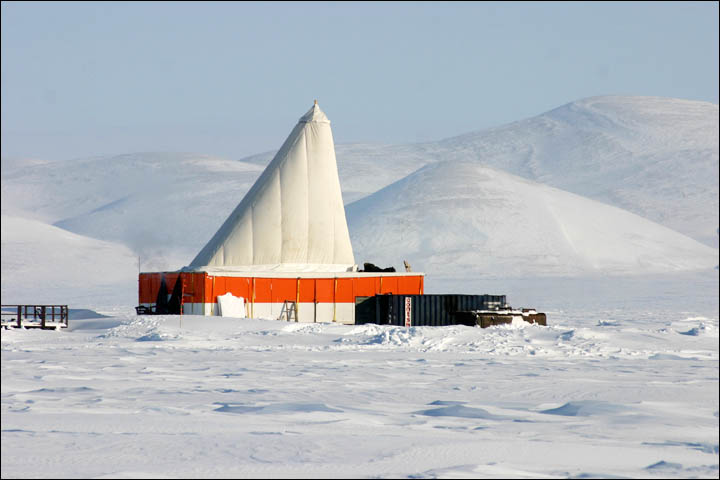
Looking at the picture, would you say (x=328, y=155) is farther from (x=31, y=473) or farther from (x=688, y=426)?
(x=31, y=473)

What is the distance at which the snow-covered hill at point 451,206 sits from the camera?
103375 mm

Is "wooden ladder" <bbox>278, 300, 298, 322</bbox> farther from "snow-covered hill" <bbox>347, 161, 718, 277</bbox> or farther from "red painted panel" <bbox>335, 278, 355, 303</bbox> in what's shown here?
"snow-covered hill" <bbox>347, 161, 718, 277</bbox>

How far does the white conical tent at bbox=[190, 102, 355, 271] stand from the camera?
37062 mm

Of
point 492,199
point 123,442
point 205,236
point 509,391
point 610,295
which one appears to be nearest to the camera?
point 123,442

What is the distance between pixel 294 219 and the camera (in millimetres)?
37938

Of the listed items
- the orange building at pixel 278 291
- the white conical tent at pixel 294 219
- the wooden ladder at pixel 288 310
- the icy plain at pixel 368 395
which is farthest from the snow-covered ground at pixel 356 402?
the white conical tent at pixel 294 219

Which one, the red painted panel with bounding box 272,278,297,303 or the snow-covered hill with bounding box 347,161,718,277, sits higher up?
the snow-covered hill with bounding box 347,161,718,277

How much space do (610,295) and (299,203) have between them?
106 ft

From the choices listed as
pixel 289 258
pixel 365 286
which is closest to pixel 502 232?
pixel 289 258

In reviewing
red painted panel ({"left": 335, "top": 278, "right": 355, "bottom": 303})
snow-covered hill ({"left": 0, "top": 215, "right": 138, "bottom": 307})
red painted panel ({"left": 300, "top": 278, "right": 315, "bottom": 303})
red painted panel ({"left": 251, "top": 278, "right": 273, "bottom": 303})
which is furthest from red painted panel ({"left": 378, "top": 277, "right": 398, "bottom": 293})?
snow-covered hill ({"left": 0, "top": 215, "right": 138, "bottom": 307})

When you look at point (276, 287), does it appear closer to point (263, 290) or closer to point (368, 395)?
point (263, 290)

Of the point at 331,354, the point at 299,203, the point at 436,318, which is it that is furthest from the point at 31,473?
the point at 299,203

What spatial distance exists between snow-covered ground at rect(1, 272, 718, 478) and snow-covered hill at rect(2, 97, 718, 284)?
223 feet

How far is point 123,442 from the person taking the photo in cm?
1139
